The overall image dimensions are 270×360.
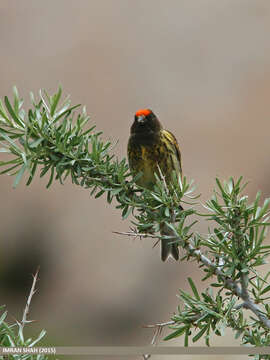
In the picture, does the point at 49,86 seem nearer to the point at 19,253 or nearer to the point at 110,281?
the point at 19,253

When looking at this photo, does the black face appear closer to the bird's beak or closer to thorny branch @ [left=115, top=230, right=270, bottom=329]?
the bird's beak

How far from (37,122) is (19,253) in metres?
3.69

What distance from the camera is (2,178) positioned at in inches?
194

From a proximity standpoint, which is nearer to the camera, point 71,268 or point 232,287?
point 232,287

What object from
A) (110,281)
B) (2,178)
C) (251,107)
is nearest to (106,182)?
(110,281)

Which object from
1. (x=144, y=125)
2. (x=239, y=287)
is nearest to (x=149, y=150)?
(x=144, y=125)

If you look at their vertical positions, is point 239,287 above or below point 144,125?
below

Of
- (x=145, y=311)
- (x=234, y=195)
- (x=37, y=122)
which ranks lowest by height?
(x=145, y=311)

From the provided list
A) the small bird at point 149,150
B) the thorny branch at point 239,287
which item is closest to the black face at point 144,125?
the small bird at point 149,150

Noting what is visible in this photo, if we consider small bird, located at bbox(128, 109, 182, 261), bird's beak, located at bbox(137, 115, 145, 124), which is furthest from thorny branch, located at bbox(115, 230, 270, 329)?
bird's beak, located at bbox(137, 115, 145, 124)

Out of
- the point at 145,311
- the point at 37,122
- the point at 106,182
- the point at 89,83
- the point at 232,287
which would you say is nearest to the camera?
the point at 232,287

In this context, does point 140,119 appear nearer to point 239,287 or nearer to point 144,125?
point 144,125

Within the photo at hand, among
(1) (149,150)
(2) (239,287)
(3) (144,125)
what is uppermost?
(3) (144,125)

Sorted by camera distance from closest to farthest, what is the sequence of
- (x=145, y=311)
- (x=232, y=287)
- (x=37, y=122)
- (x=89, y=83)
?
(x=232, y=287), (x=37, y=122), (x=145, y=311), (x=89, y=83)
